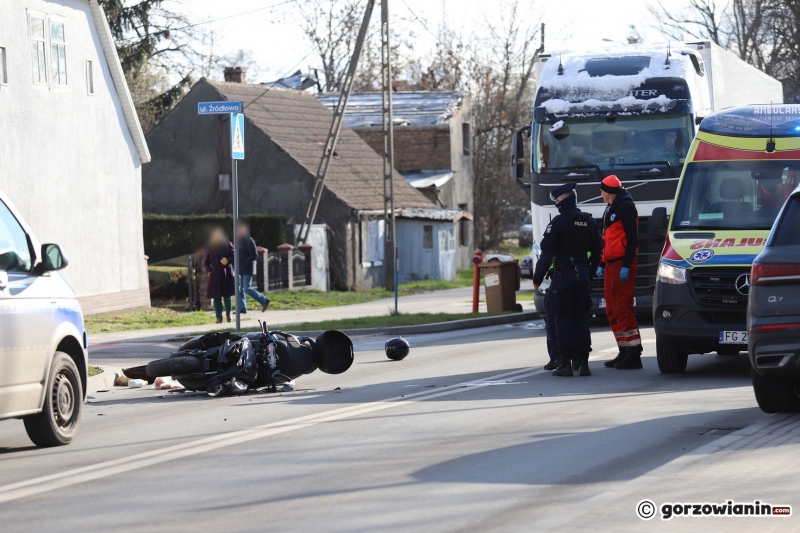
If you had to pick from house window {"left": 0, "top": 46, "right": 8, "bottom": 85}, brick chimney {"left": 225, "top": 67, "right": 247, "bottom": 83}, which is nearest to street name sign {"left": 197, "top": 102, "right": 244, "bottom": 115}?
house window {"left": 0, "top": 46, "right": 8, "bottom": 85}

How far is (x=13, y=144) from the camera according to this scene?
23531 mm

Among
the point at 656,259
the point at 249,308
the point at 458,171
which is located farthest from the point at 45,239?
the point at 458,171

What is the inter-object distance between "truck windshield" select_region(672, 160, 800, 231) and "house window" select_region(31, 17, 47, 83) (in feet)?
51.1

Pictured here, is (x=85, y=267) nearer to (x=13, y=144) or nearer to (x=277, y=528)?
(x=13, y=144)

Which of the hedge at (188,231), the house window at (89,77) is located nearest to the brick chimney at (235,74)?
the hedge at (188,231)

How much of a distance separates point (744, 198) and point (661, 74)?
569 cm

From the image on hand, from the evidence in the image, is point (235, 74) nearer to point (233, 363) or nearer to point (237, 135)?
point (237, 135)

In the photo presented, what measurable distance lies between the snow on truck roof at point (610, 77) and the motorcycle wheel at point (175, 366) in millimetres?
8465

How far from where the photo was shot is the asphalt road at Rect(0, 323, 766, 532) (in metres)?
6.46

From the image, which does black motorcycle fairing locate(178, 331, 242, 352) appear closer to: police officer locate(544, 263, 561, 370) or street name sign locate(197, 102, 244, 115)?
police officer locate(544, 263, 561, 370)

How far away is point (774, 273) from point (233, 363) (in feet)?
17.2

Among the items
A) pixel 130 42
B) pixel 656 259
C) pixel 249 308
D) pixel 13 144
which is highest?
pixel 130 42

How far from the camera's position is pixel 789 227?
9438 mm

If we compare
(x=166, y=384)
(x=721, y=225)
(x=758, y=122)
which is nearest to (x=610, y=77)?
(x=758, y=122)
